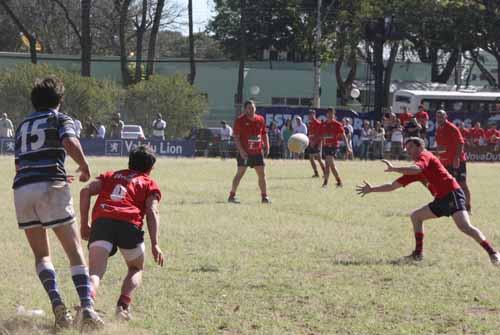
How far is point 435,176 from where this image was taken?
438 inches

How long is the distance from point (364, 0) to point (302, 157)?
65.7 feet

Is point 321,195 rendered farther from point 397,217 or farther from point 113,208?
point 113,208

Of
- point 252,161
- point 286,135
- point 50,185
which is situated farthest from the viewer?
point 286,135

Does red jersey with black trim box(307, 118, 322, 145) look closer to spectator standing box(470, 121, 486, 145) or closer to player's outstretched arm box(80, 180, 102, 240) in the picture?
player's outstretched arm box(80, 180, 102, 240)

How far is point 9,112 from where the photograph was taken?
4469cm

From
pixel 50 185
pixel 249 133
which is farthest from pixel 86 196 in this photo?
pixel 249 133

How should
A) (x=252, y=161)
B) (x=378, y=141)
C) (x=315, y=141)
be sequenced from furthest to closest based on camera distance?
(x=378, y=141), (x=315, y=141), (x=252, y=161)

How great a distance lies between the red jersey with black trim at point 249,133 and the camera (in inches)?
727

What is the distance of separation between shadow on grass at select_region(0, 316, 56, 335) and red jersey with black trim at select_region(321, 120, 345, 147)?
16450mm

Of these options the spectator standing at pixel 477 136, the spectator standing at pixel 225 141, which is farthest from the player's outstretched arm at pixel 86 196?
the spectator standing at pixel 477 136

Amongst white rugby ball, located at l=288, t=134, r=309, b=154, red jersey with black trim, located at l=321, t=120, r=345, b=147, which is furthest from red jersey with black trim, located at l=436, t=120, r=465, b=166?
white rugby ball, located at l=288, t=134, r=309, b=154

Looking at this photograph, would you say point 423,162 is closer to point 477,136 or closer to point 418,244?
point 418,244

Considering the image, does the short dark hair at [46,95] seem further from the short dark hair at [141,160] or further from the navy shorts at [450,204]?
the navy shorts at [450,204]

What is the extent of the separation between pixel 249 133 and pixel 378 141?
22450 mm
